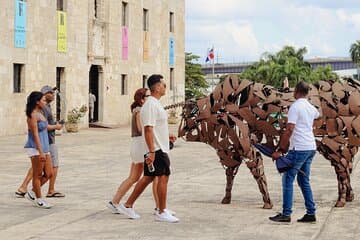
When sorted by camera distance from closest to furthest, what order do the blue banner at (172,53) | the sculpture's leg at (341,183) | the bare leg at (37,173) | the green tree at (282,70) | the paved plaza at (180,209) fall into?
the paved plaza at (180,209) < the bare leg at (37,173) < the sculpture's leg at (341,183) < the blue banner at (172,53) < the green tree at (282,70)

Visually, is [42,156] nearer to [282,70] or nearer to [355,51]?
[282,70]

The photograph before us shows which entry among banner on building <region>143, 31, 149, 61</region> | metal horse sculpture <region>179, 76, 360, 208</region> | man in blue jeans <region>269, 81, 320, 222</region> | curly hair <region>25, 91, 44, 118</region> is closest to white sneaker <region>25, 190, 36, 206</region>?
curly hair <region>25, 91, 44, 118</region>

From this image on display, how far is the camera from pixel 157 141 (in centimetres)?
904

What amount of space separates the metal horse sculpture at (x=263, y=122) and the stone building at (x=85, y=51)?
17.8 metres

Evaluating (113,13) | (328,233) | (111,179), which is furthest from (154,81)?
(113,13)

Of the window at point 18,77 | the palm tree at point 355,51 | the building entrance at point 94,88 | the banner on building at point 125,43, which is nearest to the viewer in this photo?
the window at point 18,77

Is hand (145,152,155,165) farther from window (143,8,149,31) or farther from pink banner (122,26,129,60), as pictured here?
window (143,8,149,31)

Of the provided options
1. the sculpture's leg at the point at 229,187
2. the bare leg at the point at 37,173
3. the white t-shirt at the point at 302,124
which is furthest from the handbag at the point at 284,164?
the bare leg at the point at 37,173

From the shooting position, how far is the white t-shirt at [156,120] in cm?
896

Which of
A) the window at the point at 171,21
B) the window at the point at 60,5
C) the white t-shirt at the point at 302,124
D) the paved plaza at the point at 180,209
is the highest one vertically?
the window at the point at 171,21

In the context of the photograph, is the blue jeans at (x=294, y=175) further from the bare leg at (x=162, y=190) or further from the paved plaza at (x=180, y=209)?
the bare leg at (x=162, y=190)

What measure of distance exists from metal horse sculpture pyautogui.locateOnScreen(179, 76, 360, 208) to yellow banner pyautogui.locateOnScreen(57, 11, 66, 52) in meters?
21.1

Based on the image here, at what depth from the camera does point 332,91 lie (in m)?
10.7

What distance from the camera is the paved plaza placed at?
27.9 ft
